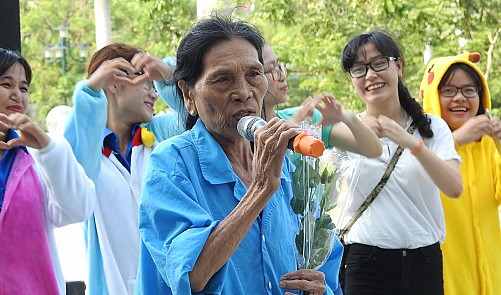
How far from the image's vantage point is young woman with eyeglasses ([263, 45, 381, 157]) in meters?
3.86

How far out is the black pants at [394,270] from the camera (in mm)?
4430

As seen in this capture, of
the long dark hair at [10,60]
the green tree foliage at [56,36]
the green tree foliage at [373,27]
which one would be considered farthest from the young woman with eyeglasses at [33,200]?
the green tree foliage at [56,36]

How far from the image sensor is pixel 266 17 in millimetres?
11883

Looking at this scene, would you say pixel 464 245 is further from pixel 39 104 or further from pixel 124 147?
pixel 39 104

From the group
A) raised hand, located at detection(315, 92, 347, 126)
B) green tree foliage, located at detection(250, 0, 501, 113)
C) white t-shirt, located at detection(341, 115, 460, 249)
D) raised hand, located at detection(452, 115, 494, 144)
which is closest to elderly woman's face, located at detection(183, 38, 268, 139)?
raised hand, located at detection(315, 92, 347, 126)

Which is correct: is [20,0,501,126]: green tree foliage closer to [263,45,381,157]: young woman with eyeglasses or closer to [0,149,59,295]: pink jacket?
[263,45,381,157]: young woman with eyeglasses

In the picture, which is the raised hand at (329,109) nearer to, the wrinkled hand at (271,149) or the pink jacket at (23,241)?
the pink jacket at (23,241)

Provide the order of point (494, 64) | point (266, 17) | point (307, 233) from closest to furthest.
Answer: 1. point (307, 233)
2. point (266, 17)
3. point (494, 64)

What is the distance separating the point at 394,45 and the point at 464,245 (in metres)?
1.14

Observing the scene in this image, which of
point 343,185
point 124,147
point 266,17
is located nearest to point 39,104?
point 266,17

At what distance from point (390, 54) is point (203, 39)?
2.16 meters

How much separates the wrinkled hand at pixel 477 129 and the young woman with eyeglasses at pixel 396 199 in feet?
0.90

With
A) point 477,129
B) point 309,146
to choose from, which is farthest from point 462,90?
point 309,146

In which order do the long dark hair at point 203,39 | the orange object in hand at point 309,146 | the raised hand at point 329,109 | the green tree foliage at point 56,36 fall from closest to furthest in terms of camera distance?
the orange object in hand at point 309,146, the long dark hair at point 203,39, the raised hand at point 329,109, the green tree foliage at point 56,36
